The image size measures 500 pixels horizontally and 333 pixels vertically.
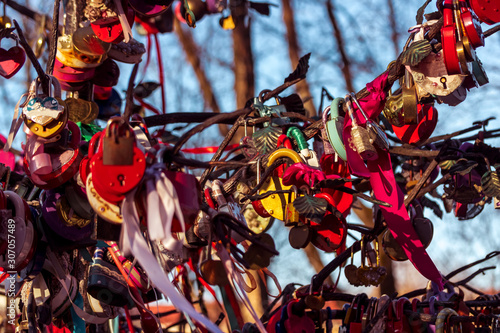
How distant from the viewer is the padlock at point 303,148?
5.62 feet

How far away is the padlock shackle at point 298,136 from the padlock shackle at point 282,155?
107 millimetres

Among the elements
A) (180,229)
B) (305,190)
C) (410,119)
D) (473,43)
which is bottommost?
(180,229)

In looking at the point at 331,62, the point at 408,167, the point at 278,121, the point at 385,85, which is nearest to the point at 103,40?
the point at 278,121

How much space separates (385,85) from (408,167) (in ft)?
3.56

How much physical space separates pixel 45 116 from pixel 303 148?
661 mm

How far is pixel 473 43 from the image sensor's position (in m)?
1.39

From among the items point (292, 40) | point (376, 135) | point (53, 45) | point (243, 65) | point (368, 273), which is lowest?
point (368, 273)

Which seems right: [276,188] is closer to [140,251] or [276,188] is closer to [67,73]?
[140,251]

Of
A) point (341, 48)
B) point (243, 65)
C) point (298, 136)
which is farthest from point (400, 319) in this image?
point (341, 48)

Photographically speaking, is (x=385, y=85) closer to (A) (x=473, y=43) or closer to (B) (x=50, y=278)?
(A) (x=473, y=43)

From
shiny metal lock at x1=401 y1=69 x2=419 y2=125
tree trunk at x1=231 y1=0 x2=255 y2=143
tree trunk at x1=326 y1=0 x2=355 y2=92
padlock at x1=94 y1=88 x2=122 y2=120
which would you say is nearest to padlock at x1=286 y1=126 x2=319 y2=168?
shiny metal lock at x1=401 y1=69 x2=419 y2=125

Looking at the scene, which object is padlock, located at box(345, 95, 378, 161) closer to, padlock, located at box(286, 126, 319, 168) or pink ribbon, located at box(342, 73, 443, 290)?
pink ribbon, located at box(342, 73, 443, 290)

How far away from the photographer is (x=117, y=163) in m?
1.13

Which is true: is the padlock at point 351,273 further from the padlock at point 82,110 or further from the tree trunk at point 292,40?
the tree trunk at point 292,40
